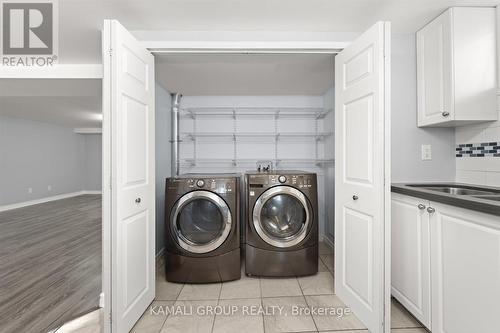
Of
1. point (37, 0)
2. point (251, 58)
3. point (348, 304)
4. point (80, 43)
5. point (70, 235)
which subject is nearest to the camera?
point (37, 0)

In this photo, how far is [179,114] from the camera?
308 centimetres

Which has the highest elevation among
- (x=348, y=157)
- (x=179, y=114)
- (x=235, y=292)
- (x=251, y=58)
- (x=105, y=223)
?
(x=251, y=58)

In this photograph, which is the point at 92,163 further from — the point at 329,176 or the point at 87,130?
the point at 329,176

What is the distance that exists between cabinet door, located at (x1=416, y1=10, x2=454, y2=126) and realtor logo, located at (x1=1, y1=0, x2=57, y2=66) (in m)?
2.64

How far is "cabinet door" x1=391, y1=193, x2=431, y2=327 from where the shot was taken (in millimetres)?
1408

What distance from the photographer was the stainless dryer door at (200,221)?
2098 mm

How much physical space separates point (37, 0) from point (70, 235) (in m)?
3.07

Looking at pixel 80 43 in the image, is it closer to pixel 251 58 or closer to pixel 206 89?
pixel 206 89

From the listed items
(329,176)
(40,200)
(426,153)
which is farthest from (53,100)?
(426,153)

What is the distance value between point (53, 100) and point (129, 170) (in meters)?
4.04

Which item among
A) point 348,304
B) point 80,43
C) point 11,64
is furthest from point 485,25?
point 11,64

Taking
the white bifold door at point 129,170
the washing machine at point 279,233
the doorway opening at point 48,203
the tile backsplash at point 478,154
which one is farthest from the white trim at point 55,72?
the tile backsplash at point 478,154

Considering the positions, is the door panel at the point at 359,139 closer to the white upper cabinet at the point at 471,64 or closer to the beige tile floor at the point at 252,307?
the white upper cabinet at the point at 471,64

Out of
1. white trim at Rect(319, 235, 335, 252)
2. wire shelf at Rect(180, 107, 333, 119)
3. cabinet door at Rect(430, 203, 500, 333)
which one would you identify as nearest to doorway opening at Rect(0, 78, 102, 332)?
wire shelf at Rect(180, 107, 333, 119)
